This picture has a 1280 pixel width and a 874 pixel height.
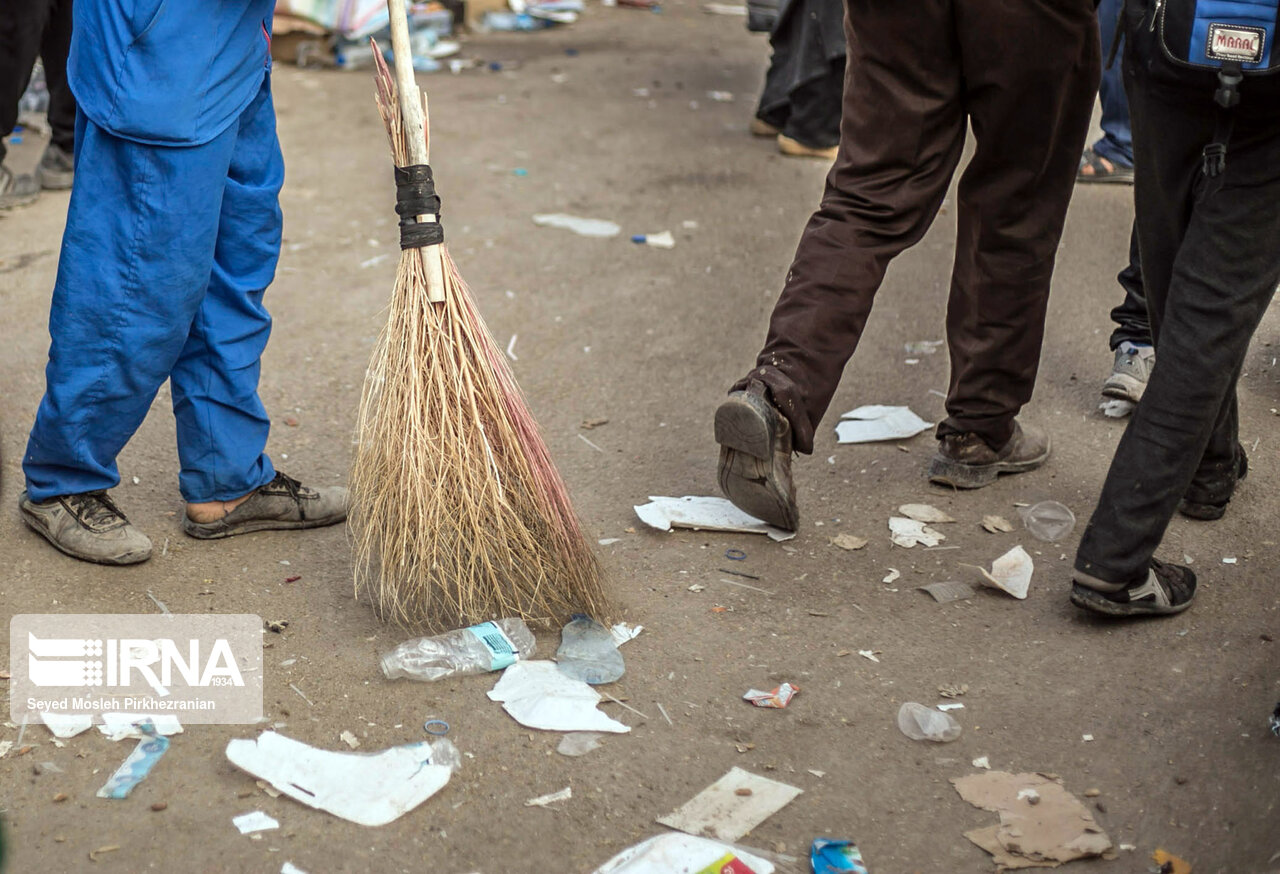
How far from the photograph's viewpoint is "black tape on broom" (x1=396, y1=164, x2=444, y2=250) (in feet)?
7.95

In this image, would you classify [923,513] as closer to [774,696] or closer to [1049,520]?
[1049,520]

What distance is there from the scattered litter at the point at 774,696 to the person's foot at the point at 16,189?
417cm

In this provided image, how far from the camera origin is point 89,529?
271cm

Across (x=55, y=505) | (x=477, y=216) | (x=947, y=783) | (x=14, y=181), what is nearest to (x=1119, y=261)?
(x=477, y=216)

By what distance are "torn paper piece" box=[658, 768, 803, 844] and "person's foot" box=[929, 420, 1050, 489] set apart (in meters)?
1.32

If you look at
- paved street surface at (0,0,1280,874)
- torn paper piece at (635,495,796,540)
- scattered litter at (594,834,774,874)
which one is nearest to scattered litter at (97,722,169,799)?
paved street surface at (0,0,1280,874)

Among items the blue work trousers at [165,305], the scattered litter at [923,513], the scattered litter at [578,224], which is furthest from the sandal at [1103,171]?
the blue work trousers at [165,305]

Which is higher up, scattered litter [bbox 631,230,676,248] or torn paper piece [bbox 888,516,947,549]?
scattered litter [bbox 631,230,676,248]

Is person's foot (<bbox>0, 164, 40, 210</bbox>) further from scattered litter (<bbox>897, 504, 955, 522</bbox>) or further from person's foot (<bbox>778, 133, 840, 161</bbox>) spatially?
scattered litter (<bbox>897, 504, 955, 522</bbox>)

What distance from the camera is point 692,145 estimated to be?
6344mm

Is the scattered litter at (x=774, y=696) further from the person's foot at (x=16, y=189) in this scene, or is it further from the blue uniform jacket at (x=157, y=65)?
the person's foot at (x=16, y=189)

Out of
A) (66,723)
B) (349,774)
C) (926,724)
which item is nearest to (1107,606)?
(926,724)

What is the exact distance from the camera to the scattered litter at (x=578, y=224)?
203 inches

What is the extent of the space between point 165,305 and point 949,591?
177 centimetres
